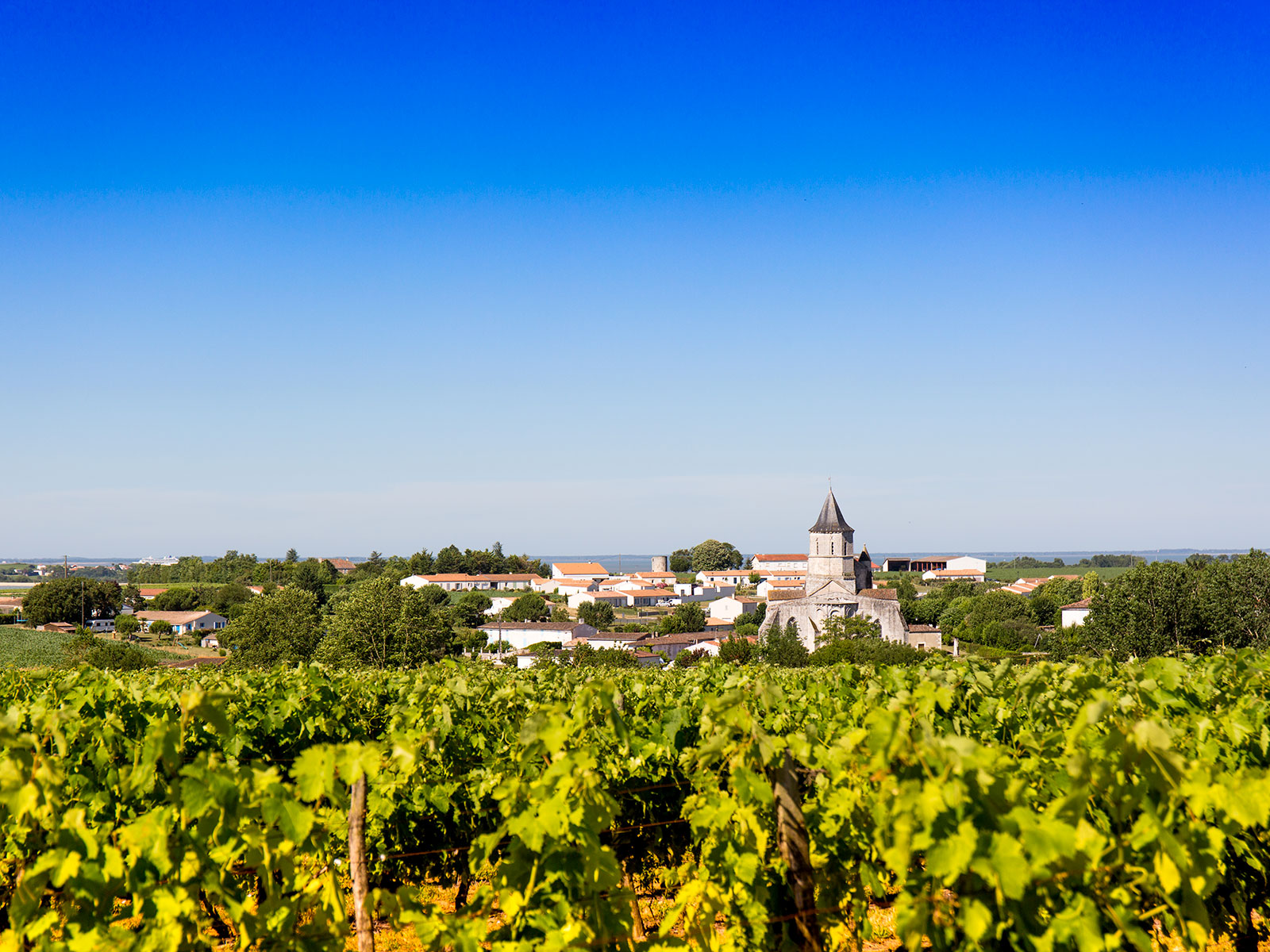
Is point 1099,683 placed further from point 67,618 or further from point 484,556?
point 484,556

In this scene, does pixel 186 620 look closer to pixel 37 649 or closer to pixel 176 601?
pixel 176 601

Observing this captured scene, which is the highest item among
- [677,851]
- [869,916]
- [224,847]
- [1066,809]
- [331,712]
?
[1066,809]

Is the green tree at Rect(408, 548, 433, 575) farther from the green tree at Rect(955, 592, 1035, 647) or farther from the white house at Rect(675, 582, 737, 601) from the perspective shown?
the green tree at Rect(955, 592, 1035, 647)

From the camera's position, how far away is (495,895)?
2678 mm

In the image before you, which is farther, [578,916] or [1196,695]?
→ [1196,695]

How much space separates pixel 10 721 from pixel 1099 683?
4.95 meters

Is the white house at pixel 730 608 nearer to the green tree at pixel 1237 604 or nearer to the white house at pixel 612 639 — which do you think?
the white house at pixel 612 639

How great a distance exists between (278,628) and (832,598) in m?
35.8

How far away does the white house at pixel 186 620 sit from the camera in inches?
2840

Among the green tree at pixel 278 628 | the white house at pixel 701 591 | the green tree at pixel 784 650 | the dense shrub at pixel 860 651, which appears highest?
the green tree at pixel 278 628

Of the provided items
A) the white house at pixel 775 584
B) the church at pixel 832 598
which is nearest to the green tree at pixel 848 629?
the church at pixel 832 598

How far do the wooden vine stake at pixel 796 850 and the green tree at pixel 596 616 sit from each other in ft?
243

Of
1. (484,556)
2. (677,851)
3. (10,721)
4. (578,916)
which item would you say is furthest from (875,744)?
(484,556)

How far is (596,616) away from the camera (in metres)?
79.2
